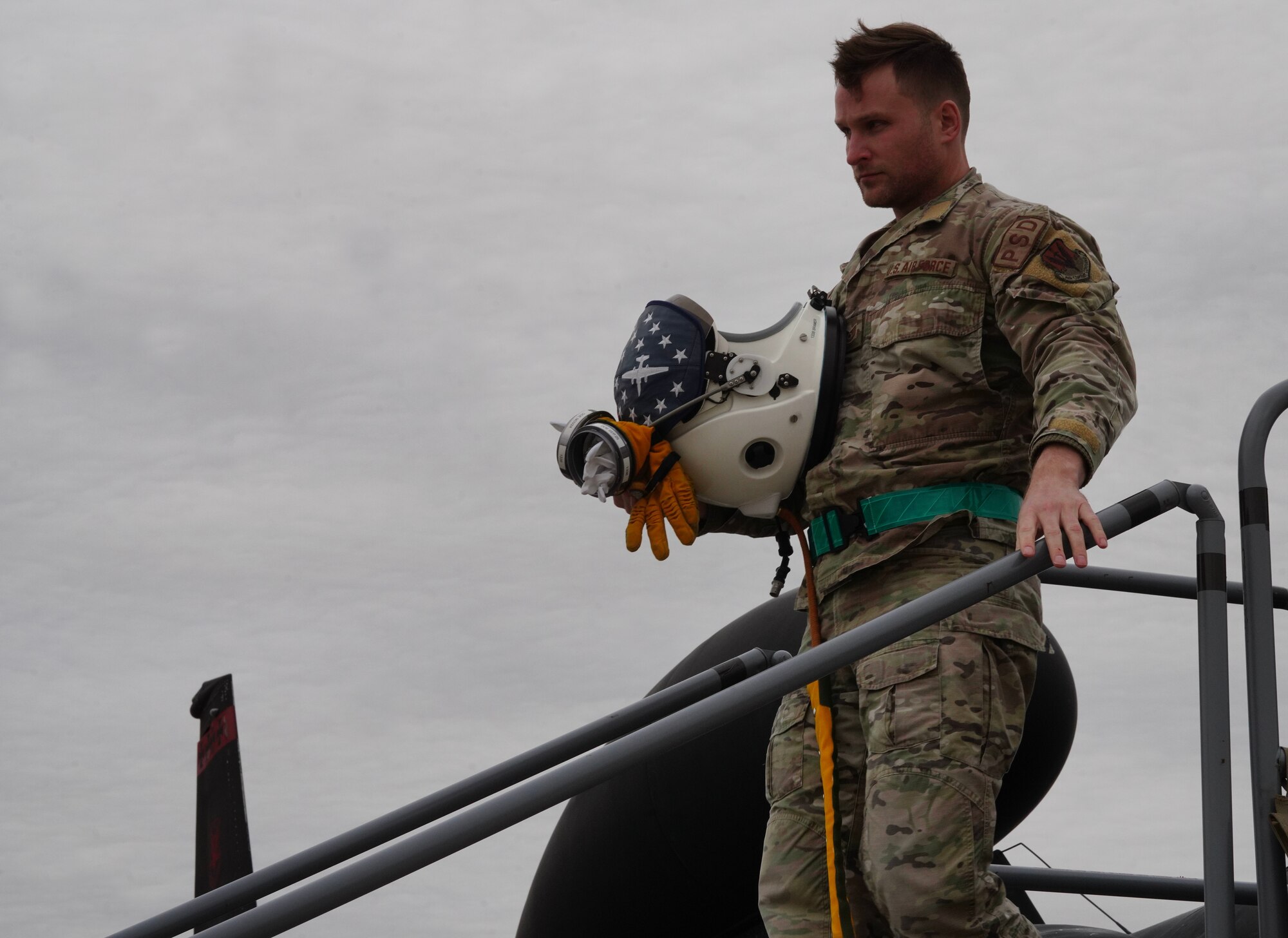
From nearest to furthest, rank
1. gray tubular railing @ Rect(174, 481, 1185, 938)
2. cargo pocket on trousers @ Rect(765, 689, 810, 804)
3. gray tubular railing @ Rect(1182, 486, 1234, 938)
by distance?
1. gray tubular railing @ Rect(174, 481, 1185, 938)
2. gray tubular railing @ Rect(1182, 486, 1234, 938)
3. cargo pocket on trousers @ Rect(765, 689, 810, 804)

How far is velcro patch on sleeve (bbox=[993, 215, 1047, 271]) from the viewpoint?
2870 mm

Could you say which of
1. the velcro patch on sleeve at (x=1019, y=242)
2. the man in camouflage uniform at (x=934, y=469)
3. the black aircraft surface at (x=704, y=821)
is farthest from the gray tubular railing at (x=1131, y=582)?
the black aircraft surface at (x=704, y=821)

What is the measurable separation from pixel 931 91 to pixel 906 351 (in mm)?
571

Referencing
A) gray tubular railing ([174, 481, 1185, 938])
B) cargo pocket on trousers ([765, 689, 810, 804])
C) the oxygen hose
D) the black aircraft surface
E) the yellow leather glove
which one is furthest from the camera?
the black aircraft surface

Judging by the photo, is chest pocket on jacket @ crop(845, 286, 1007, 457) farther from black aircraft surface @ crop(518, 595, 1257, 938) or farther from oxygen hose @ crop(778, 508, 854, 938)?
black aircraft surface @ crop(518, 595, 1257, 938)

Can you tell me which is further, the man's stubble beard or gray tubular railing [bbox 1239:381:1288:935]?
the man's stubble beard

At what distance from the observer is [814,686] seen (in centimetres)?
293

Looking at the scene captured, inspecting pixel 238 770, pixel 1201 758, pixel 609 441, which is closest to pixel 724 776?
pixel 609 441

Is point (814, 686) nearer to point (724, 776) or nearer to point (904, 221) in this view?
point (904, 221)

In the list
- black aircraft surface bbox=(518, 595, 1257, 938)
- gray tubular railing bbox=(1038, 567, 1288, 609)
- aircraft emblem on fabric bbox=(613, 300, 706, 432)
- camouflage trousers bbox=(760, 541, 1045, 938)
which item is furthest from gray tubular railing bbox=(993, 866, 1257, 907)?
aircraft emblem on fabric bbox=(613, 300, 706, 432)

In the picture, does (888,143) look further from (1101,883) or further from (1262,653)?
(1101,883)

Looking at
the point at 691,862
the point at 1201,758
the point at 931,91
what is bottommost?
the point at 691,862

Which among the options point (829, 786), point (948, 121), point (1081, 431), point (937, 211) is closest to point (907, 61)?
point (948, 121)

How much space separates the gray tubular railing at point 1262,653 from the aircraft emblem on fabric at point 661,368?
110cm
